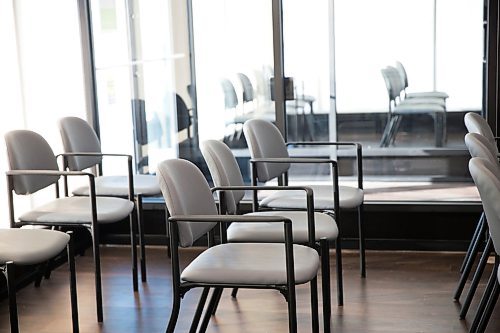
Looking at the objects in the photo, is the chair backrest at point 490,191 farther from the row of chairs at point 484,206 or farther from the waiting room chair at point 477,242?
the waiting room chair at point 477,242

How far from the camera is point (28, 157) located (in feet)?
12.6

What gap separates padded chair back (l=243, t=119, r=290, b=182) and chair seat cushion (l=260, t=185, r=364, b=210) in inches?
5.8

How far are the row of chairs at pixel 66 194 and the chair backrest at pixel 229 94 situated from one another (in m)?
0.71

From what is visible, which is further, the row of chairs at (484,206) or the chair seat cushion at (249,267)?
the chair seat cushion at (249,267)

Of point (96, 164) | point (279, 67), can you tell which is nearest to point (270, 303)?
point (96, 164)

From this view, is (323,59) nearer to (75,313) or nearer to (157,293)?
(157,293)

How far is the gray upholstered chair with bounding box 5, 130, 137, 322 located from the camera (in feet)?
12.0

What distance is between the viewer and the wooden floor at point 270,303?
352 cm

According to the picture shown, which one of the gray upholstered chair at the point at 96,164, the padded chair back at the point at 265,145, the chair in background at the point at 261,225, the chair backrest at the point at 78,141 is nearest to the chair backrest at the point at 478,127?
the chair in background at the point at 261,225

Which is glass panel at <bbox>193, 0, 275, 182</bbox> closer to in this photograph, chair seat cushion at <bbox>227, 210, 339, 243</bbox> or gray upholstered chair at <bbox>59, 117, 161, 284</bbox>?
gray upholstered chair at <bbox>59, 117, 161, 284</bbox>

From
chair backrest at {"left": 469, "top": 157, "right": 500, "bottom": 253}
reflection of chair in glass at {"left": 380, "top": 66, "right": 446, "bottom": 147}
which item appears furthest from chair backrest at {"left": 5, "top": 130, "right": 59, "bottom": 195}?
chair backrest at {"left": 469, "top": 157, "right": 500, "bottom": 253}

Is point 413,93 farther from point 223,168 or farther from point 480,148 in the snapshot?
point 223,168

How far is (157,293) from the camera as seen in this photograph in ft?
13.2

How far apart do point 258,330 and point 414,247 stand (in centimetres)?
150
